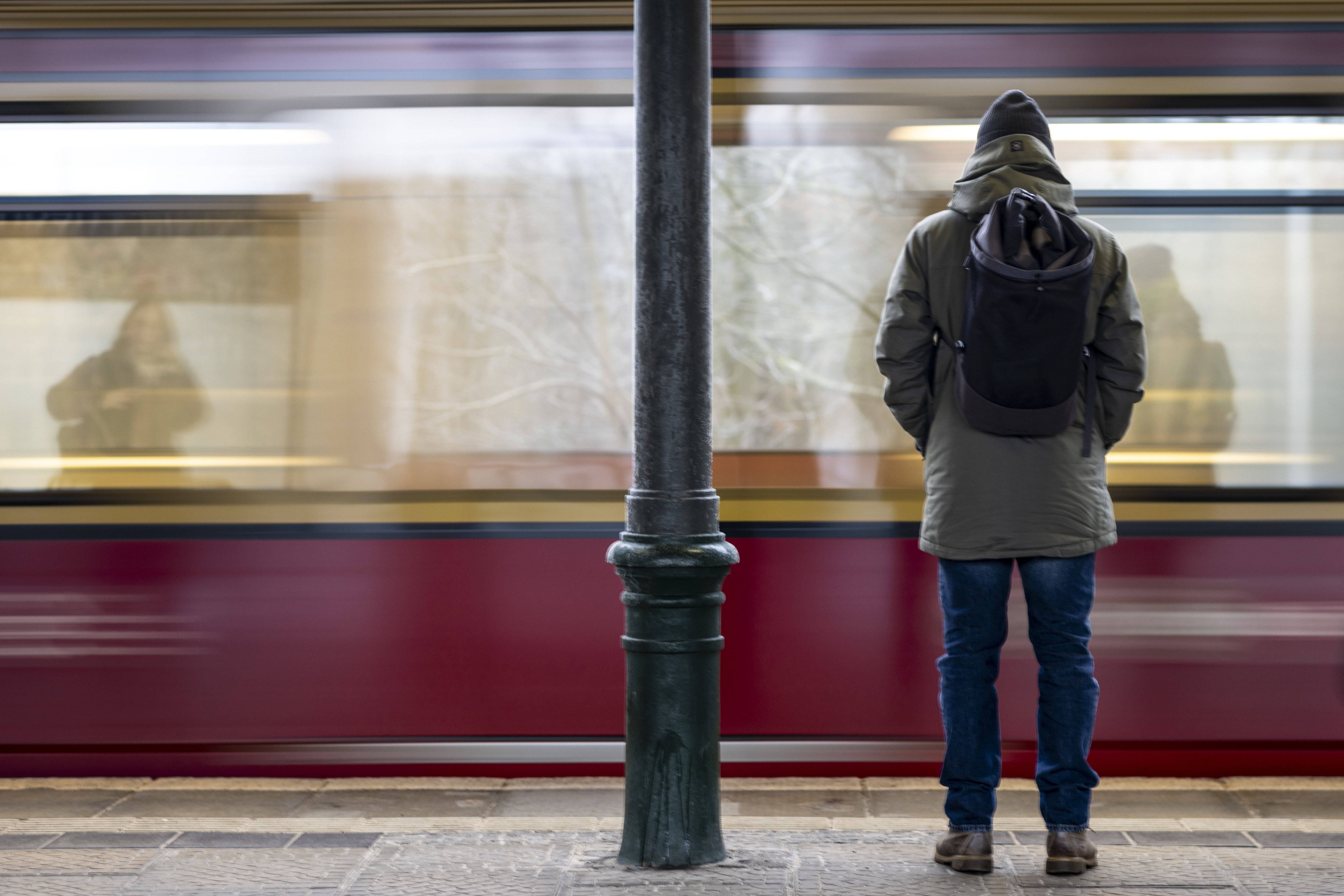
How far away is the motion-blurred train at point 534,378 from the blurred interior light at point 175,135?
0.01 meters

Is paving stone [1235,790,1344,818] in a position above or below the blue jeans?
below

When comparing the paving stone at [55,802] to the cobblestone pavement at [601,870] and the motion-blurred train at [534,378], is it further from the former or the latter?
the cobblestone pavement at [601,870]

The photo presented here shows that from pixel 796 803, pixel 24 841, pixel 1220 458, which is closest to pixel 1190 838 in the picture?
pixel 796 803

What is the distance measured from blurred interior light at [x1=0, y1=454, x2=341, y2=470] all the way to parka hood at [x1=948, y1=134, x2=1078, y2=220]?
214cm

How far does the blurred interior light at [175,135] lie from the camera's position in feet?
13.7

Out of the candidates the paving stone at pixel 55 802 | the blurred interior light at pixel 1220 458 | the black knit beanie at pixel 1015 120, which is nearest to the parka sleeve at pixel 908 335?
the black knit beanie at pixel 1015 120

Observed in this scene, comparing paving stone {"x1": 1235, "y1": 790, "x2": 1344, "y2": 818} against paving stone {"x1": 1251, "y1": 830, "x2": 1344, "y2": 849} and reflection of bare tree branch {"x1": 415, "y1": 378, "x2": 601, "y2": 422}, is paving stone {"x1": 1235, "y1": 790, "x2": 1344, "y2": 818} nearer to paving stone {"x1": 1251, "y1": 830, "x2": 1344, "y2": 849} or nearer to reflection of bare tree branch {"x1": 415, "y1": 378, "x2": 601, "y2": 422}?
paving stone {"x1": 1251, "y1": 830, "x2": 1344, "y2": 849}

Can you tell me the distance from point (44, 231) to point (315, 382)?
989mm

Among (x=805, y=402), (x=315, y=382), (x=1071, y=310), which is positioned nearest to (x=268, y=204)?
A: (x=315, y=382)

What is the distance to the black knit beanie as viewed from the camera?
10.1ft

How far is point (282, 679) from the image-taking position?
4160 mm

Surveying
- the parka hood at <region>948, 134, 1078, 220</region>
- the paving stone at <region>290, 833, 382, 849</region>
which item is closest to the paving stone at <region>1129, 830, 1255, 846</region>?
the parka hood at <region>948, 134, 1078, 220</region>

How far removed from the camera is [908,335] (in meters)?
3.08

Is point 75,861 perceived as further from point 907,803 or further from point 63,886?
point 907,803
